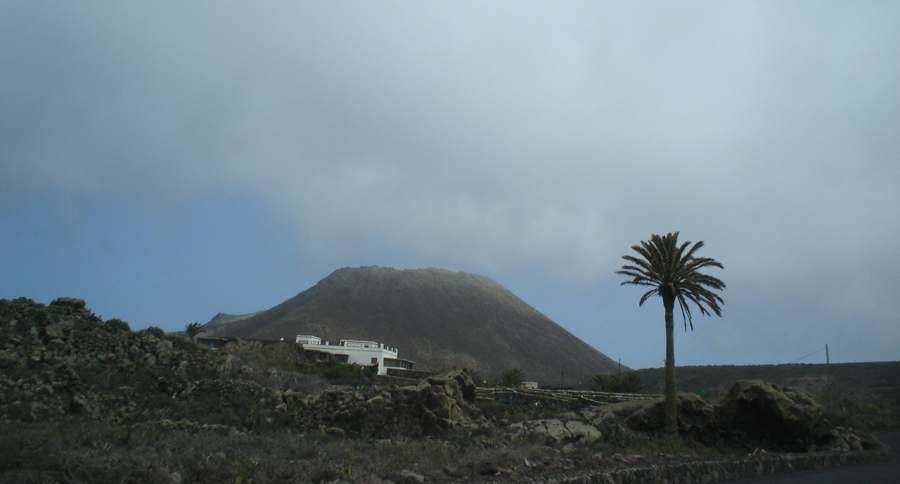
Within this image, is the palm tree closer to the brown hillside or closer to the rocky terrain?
the rocky terrain

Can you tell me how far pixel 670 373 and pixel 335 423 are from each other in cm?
1642

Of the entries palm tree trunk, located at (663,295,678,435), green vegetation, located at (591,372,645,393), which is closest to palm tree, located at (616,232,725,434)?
palm tree trunk, located at (663,295,678,435)

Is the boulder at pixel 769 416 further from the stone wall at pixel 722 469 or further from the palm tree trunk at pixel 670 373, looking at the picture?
the palm tree trunk at pixel 670 373

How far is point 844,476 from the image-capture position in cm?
2281

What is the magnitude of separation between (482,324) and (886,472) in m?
123

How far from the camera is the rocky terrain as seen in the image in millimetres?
13469

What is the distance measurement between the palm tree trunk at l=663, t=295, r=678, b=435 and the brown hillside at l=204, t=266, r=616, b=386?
69.7 m

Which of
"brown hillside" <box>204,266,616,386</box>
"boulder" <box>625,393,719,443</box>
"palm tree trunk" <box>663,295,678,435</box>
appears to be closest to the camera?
"palm tree trunk" <box>663,295,678,435</box>

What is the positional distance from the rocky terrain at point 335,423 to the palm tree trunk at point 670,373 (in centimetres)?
84

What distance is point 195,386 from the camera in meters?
30.1

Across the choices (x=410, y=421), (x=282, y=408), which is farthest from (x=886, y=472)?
(x=282, y=408)

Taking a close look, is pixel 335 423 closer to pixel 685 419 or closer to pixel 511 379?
pixel 685 419

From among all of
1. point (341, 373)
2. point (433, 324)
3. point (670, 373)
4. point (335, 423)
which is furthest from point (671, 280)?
point (433, 324)

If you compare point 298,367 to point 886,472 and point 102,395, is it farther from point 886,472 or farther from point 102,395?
point 886,472
